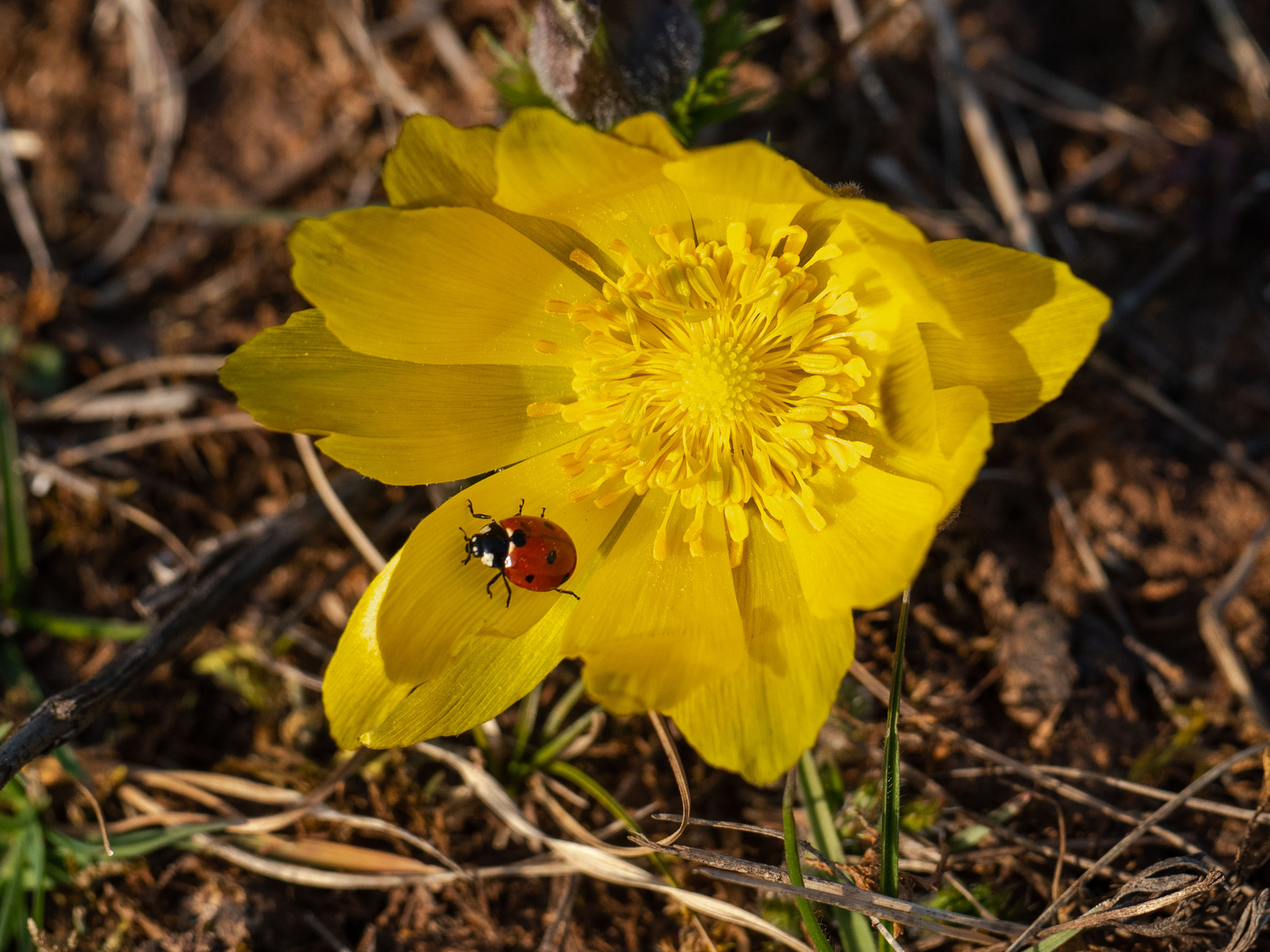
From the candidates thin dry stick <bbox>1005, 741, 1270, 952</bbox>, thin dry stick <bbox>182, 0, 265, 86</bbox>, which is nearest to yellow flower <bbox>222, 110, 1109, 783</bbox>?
thin dry stick <bbox>1005, 741, 1270, 952</bbox>

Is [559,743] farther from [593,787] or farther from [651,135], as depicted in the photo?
[651,135]

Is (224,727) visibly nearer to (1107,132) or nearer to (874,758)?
(874,758)

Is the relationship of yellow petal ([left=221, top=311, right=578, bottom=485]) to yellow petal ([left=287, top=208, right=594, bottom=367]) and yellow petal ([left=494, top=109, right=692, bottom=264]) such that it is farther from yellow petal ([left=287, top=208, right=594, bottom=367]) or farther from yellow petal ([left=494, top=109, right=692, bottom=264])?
yellow petal ([left=494, top=109, right=692, bottom=264])

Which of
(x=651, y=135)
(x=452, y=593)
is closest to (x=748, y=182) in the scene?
(x=651, y=135)

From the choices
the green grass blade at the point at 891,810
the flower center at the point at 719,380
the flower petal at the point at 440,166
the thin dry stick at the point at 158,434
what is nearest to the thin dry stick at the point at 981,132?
the flower center at the point at 719,380

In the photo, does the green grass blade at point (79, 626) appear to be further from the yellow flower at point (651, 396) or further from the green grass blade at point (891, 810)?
the green grass blade at point (891, 810)

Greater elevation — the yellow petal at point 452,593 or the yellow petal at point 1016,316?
the yellow petal at point 1016,316

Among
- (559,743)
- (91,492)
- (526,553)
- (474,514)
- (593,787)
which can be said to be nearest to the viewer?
(526,553)
